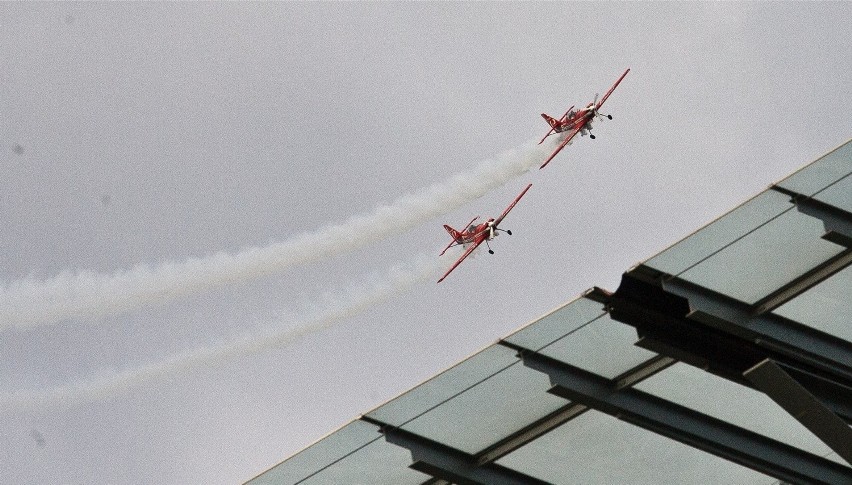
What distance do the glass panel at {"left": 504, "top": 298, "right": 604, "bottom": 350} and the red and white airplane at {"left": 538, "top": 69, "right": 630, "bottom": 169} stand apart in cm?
6052

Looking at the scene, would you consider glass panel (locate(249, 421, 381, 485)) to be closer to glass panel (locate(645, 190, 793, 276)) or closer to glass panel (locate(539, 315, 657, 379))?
glass panel (locate(539, 315, 657, 379))

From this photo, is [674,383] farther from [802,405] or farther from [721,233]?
[721,233]

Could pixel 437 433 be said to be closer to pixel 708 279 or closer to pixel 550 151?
pixel 708 279

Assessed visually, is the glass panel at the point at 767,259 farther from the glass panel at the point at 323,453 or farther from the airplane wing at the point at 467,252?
the airplane wing at the point at 467,252

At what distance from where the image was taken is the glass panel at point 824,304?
18.7 m

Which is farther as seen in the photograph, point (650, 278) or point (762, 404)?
point (762, 404)

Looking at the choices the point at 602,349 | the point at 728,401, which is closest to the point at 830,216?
the point at 728,401

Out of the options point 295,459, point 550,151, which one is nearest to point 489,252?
point 550,151

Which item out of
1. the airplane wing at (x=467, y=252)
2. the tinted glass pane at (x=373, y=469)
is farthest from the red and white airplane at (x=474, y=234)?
the tinted glass pane at (x=373, y=469)

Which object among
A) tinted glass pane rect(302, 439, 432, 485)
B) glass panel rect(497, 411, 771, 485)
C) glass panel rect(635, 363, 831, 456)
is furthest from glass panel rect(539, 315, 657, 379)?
tinted glass pane rect(302, 439, 432, 485)

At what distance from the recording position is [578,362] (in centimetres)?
1897

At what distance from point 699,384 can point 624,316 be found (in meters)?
2.07

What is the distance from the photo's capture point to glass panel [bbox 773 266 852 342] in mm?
18656

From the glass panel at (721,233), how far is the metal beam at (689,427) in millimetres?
2223
